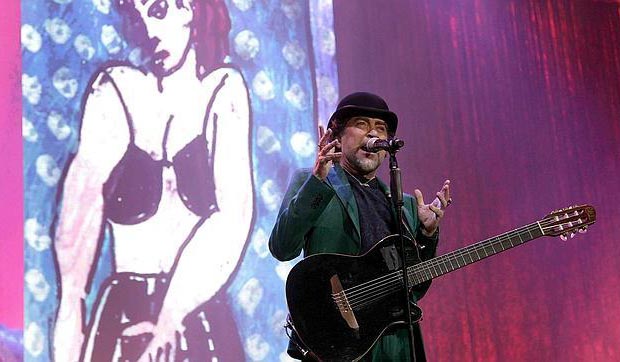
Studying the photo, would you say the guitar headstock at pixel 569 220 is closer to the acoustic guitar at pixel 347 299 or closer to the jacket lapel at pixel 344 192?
the acoustic guitar at pixel 347 299

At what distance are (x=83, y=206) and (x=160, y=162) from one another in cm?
42

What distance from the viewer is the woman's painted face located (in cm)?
364

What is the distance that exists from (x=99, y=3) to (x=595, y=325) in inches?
141

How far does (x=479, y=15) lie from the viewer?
4.76 metres

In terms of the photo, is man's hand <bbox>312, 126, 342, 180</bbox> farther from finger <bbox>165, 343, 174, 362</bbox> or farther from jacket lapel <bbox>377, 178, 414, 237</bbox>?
finger <bbox>165, 343, 174, 362</bbox>

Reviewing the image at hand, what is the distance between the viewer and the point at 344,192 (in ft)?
8.66

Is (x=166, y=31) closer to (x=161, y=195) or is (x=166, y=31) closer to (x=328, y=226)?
(x=161, y=195)

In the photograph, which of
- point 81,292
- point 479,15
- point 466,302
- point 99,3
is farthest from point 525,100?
point 81,292

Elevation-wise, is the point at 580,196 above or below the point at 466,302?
above

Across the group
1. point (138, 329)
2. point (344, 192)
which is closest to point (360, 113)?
point (344, 192)

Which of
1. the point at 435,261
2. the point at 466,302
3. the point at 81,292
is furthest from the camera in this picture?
the point at 466,302

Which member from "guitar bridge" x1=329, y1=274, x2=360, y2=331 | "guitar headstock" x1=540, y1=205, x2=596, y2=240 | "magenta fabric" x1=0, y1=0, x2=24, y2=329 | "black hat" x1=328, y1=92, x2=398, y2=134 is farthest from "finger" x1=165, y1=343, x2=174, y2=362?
"guitar headstock" x1=540, y1=205, x2=596, y2=240

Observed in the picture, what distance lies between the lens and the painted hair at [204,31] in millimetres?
3613

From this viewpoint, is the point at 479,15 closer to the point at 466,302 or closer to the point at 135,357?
the point at 466,302
